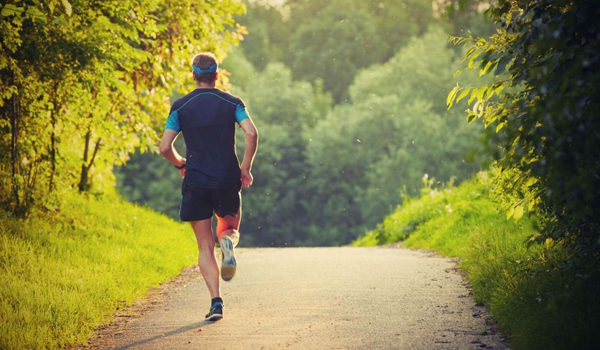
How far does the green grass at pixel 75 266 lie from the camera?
585 centimetres

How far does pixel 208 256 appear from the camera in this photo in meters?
6.44

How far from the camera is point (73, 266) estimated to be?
25.8 feet

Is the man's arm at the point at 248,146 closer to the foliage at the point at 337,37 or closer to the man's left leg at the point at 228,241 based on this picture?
the man's left leg at the point at 228,241

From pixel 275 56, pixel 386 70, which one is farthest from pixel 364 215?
pixel 275 56

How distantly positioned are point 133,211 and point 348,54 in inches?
1839

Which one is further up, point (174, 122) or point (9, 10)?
point (9, 10)

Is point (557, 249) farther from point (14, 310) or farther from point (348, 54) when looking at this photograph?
point (348, 54)

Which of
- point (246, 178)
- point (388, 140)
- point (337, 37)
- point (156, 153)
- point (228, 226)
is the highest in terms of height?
point (337, 37)

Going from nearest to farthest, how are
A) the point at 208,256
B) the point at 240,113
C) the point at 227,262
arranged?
the point at 227,262
the point at 240,113
the point at 208,256

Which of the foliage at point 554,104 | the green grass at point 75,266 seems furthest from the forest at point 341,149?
the foliage at point 554,104

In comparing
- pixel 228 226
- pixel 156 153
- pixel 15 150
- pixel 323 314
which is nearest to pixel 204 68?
pixel 228 226

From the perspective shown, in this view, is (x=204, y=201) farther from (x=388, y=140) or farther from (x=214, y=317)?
(x=388, y=140)

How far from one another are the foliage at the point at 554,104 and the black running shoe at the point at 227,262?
2.19m

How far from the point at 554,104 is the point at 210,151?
115 inches
